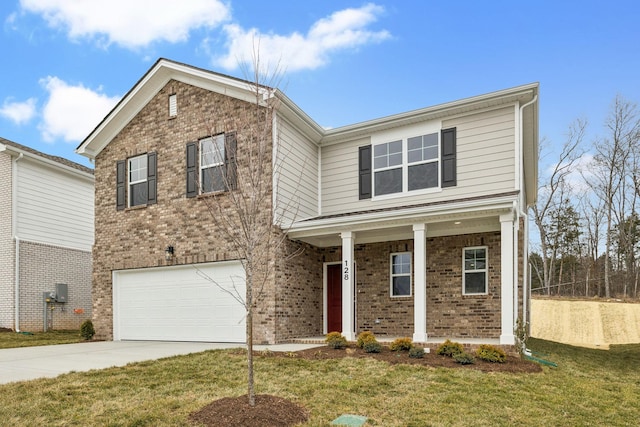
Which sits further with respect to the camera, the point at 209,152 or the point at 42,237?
the point at 42,237

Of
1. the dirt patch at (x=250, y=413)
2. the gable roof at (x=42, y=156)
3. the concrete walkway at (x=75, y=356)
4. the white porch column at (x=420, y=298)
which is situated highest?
the gable roof at (x=42, y=156)

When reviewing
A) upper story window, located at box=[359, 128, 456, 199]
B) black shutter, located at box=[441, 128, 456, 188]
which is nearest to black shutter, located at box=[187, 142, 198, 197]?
upper story window, located at box=[359, 128, 456, 199]

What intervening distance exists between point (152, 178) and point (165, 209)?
1.10 metres

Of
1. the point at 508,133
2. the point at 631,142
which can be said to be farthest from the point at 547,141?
the point at 508,133

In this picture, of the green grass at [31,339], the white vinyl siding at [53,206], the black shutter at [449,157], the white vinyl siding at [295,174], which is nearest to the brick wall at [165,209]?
the white vinyl siding at [295,174]

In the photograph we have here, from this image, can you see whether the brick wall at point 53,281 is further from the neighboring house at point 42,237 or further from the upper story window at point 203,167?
the upper story window at point 203,167

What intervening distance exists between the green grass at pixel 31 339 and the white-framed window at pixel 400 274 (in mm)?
9194

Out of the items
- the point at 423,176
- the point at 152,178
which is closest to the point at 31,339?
the point at 152,178

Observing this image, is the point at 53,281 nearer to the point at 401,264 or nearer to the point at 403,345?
the point at 401,264

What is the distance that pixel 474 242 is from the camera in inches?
439

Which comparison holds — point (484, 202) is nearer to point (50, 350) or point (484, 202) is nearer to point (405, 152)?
point (405, 152)

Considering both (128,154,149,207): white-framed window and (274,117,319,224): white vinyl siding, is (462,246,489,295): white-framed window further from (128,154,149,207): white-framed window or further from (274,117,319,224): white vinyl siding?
(128,154,149,207): white-framed window

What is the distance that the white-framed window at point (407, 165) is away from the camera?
1167 centimetres

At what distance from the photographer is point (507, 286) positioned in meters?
A: 8.97
